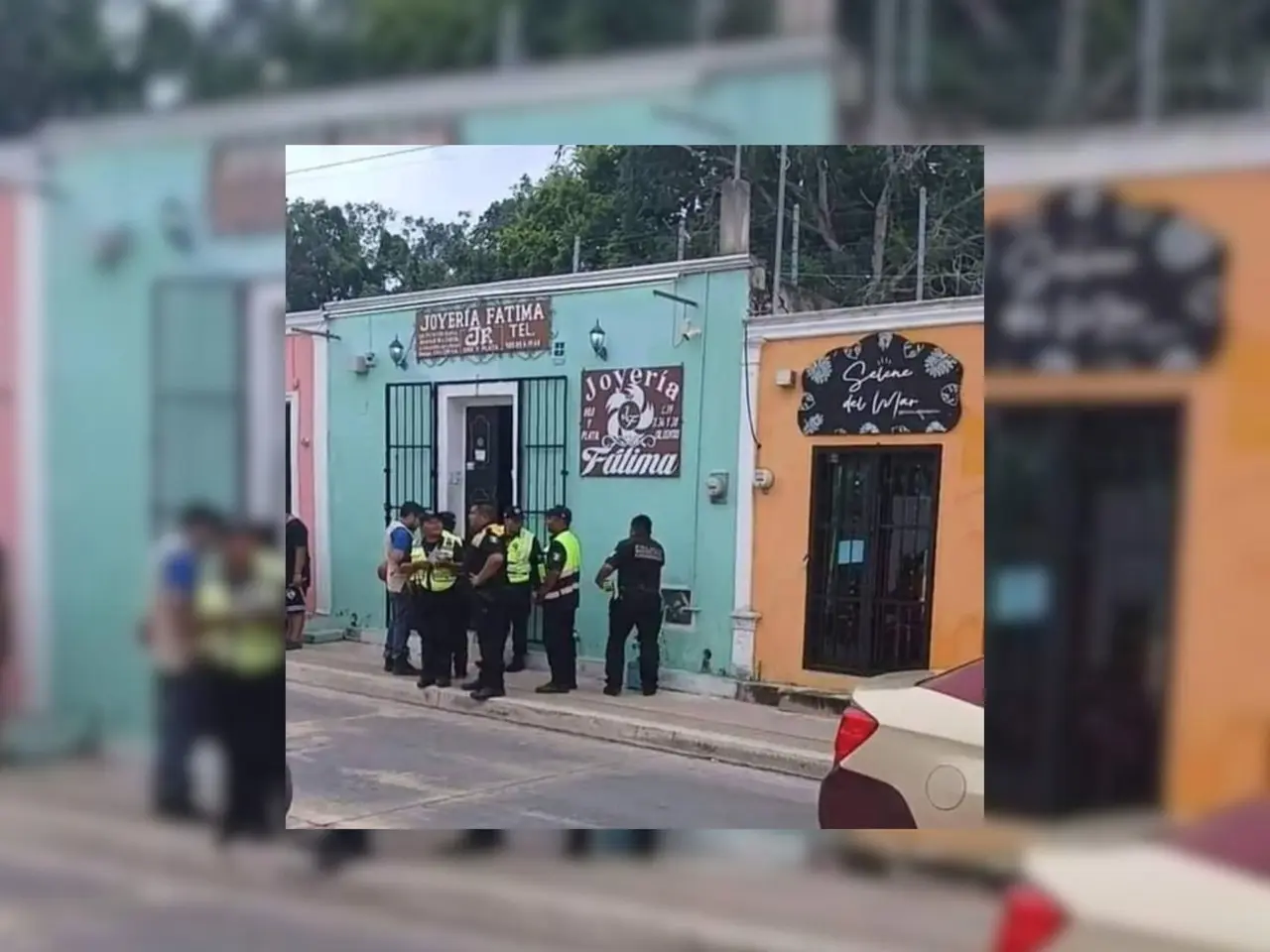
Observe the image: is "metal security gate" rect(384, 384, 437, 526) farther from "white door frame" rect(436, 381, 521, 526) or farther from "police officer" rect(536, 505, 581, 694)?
"police officer" rect(536, 505, 581, 694)

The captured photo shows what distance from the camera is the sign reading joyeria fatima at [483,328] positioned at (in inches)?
102

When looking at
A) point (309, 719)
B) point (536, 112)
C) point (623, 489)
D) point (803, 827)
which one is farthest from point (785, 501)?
point (309, 719)

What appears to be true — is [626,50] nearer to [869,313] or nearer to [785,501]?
[869,313]

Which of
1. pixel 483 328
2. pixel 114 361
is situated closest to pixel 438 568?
pixel 483 328

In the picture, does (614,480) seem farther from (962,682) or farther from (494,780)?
(962,682)

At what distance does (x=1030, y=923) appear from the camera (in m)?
2.12

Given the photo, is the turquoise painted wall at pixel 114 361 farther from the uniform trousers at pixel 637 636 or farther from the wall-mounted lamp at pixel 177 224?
the uniform trousers at pixel 637 636

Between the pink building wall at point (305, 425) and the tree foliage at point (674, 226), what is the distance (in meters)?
0.10

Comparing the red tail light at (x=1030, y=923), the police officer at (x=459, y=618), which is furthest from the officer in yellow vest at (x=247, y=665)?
the red tail light at (x=1030, y=923)

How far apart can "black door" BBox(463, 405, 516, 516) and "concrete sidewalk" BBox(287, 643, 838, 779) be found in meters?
0.38

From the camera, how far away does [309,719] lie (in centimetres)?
262

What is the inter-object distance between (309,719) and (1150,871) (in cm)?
161

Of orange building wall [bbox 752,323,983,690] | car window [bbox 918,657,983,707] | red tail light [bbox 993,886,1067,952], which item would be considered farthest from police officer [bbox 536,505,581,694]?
red tail light [bbox 993,886,1067,952]

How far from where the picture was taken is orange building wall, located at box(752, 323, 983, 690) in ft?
8.21
